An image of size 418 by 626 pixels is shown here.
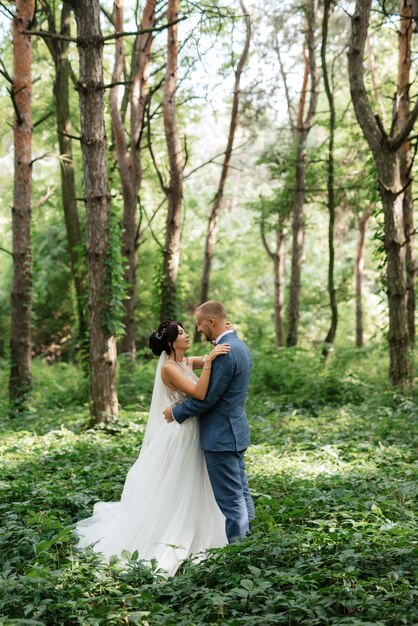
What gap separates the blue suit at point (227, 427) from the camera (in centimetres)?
594

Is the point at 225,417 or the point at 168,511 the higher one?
the point at 225,417

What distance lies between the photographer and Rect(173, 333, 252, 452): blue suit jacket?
5949mm

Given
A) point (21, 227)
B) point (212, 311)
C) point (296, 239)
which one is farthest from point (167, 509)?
point (296, 239)

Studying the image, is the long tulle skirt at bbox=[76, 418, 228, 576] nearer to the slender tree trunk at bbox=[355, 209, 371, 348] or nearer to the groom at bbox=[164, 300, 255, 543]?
the groom at bbox=[164, 300, 255, 543]

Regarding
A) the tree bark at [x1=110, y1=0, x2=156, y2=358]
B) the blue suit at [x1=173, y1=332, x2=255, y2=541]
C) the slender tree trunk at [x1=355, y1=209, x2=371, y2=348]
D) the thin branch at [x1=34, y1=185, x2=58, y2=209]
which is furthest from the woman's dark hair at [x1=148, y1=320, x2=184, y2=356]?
the slender tree trunk at [x1=355, y1=209, x2=371, y2=348]

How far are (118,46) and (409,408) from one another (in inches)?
425

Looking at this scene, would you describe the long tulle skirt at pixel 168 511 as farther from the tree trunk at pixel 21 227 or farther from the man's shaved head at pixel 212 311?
the tree trunk at pixel 21 227

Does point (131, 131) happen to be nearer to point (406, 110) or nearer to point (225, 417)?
point (406, 110)

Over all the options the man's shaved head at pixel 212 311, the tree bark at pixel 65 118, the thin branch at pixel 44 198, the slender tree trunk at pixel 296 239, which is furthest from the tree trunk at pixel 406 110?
the man's shaved head at pixel 212 311

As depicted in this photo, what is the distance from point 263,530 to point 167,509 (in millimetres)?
867

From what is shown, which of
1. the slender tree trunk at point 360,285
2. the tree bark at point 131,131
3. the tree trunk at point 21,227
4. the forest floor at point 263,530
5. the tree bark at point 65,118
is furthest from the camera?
the slender tree trunk at point 360,285

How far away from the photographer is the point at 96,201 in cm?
1073

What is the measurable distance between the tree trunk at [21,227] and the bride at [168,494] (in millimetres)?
8046

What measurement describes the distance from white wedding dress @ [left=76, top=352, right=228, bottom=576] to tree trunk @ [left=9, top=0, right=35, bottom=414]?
26.5 ft
